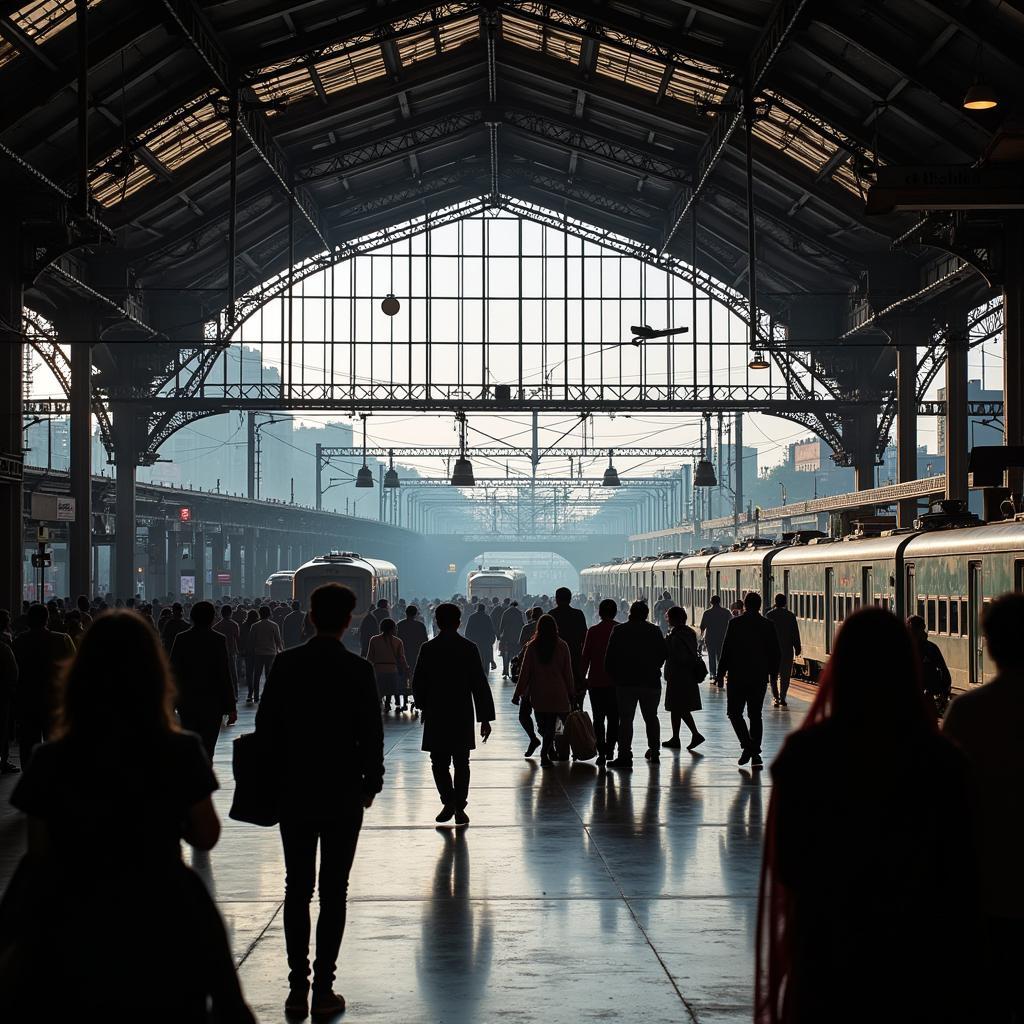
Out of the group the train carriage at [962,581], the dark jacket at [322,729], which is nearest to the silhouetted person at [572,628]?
the train carriage at [962,581]

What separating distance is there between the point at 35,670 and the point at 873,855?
13.4 metres

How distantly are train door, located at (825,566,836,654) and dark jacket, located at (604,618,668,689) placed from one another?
11610 mm

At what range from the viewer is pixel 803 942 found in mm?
3994

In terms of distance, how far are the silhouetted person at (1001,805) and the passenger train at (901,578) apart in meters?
12.7

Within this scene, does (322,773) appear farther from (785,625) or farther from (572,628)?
(785,625)

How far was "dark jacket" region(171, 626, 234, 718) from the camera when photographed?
1298 centimetres

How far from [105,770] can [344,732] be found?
311 centimetres

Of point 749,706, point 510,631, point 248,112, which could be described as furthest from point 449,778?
point 248,112

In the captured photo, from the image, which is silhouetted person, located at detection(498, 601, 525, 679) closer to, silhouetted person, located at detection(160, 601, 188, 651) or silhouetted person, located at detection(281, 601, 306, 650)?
silhouetted person, located at detection(281, 601, 306, 650)

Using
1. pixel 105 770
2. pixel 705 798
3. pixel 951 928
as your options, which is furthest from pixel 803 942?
pixel 705 798

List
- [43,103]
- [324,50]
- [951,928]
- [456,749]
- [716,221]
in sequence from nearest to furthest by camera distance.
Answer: [951,928] < [456,749] < [43,103] < [324,50] < [716,221]

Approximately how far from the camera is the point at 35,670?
52.6ft

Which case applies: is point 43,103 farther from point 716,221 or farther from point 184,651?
point 716,221

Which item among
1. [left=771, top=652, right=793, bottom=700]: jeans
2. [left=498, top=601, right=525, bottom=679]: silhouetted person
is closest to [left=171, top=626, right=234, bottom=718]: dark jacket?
[left=771, top=652, right=793, bottom=700]: jeans
